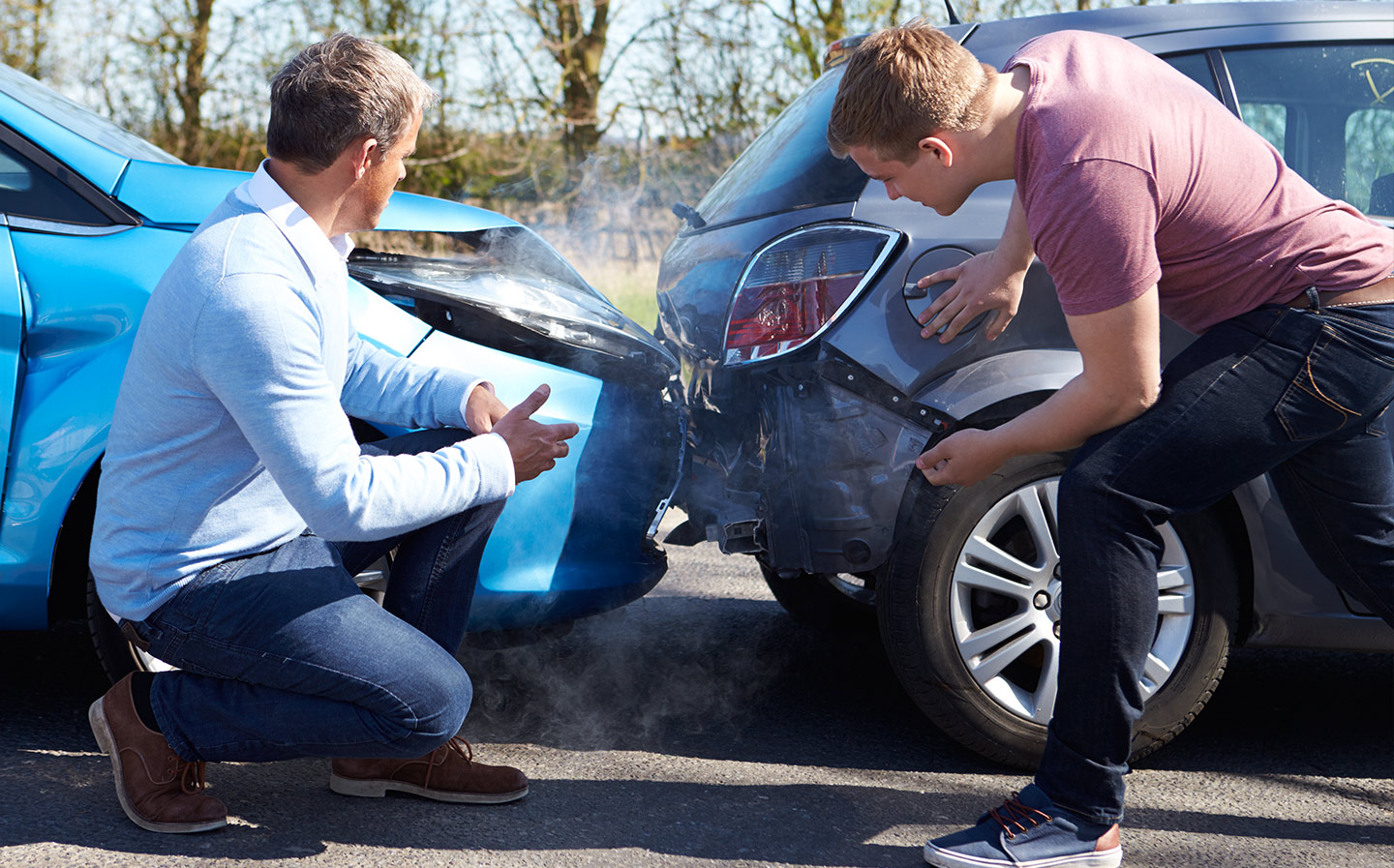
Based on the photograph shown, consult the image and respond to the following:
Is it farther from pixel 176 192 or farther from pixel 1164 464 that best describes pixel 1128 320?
pixel 176 192

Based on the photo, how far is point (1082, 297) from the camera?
6.36ft

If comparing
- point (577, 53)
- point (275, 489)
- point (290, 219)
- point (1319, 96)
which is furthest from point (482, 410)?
point (577, 53)

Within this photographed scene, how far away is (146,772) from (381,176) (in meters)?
1.17

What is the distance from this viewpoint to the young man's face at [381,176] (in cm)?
212

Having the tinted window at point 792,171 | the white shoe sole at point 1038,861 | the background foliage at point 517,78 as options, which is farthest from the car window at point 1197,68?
the background foliage at point 517,78

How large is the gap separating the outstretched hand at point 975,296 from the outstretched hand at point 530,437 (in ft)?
2.63

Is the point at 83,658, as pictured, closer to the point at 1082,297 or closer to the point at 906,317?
the point at 906,317

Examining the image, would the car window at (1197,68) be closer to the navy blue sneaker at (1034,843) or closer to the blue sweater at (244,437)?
the navy blue sneaker at (1034,843)

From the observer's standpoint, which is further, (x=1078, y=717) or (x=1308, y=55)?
(x=1308, y=55)

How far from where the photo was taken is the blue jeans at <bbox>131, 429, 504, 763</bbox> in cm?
209

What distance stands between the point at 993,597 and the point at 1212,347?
80cm

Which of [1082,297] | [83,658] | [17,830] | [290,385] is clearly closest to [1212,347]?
[1082,297]

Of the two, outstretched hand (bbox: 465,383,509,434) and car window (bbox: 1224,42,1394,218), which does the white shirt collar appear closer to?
outstretched hand (bbox: 465,383,509,434)

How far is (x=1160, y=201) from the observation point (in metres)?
1.98
